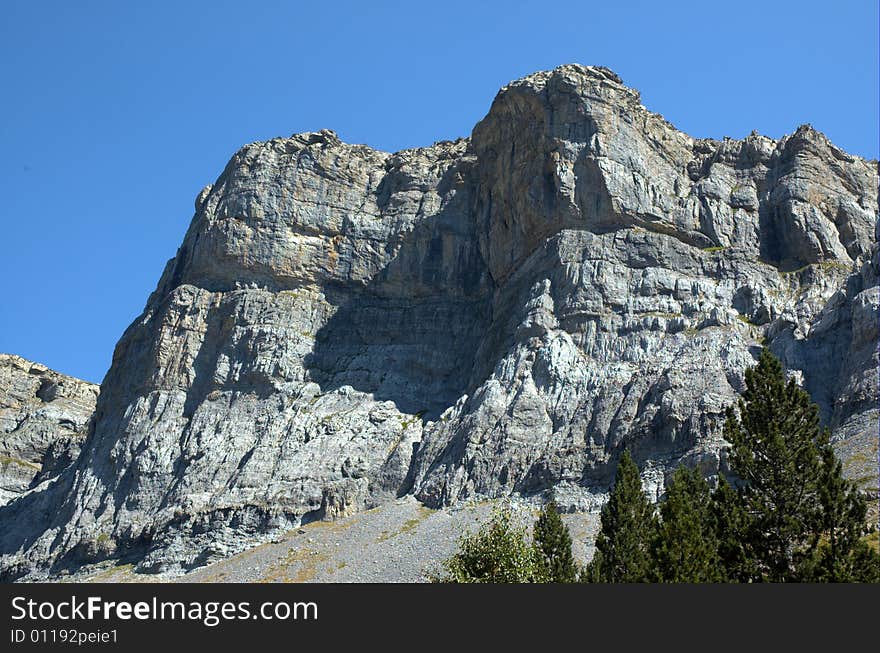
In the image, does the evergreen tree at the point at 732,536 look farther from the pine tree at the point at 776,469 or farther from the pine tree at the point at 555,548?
the pine tree at the point at 555,548

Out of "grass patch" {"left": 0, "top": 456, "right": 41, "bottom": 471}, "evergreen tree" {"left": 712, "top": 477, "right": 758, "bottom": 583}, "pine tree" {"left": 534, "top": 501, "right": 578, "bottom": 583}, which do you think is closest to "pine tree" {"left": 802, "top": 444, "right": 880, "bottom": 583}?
"evergreen tree" {"left": 712, "top": 477, "right": 758, "bottom": 583}

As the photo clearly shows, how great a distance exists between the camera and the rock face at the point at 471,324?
113625 mm

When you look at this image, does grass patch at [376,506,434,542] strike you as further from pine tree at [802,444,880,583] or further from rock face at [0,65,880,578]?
pine tree at [802,444,880,583]

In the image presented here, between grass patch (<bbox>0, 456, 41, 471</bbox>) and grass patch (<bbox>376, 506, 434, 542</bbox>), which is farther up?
grass patch (<bbox>0, 456, 41, 471</bbox>)

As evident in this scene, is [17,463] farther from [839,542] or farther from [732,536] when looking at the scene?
[839,542]

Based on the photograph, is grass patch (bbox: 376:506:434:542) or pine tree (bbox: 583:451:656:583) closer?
pine tree (bbox: 583:451:656:583)

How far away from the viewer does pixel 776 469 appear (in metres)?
50.8

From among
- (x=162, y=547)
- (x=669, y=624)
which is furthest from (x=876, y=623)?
(x=162, y=547)

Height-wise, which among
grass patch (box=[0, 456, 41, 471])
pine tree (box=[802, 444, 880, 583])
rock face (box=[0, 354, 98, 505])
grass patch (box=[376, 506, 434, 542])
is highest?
rock face (box=[0, 354, 98, 505])

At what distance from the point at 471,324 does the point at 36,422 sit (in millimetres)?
82202

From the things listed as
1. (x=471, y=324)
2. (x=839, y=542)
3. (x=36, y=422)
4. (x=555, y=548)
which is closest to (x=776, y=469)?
(x=839, y=542)

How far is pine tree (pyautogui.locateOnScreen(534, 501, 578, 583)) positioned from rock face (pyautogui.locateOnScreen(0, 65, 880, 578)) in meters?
33.2

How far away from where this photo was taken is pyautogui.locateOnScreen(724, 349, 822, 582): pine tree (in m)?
48.5

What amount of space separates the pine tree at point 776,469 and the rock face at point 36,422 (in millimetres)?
131875
